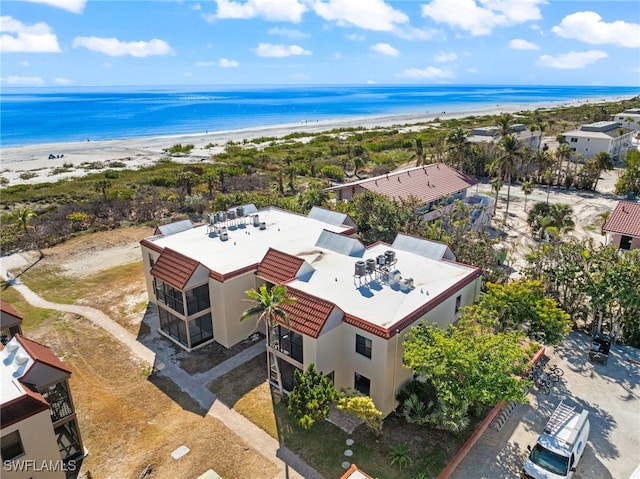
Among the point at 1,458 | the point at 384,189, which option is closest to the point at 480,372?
the point at 1,458

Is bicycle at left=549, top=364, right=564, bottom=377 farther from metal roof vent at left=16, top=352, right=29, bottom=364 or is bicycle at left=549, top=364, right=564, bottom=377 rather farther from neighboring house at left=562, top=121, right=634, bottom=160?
neighboring house at left=562, top=121, right=634, bottom=160

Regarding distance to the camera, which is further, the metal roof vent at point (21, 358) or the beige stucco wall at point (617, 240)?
the beige stucco wall at point (617, 240)

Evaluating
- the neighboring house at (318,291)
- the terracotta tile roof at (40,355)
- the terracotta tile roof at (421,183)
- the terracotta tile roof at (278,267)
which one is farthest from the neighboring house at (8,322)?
the terracotta tile roof at (421,183)

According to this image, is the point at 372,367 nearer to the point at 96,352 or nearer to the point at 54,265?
the point at 96,352

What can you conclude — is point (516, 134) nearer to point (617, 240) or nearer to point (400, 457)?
point (617, 240)

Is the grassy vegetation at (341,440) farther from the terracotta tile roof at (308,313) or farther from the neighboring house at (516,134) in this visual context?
the neighboring house at (516,134)

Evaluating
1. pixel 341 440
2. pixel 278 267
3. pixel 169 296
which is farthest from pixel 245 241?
pixel 341 440
